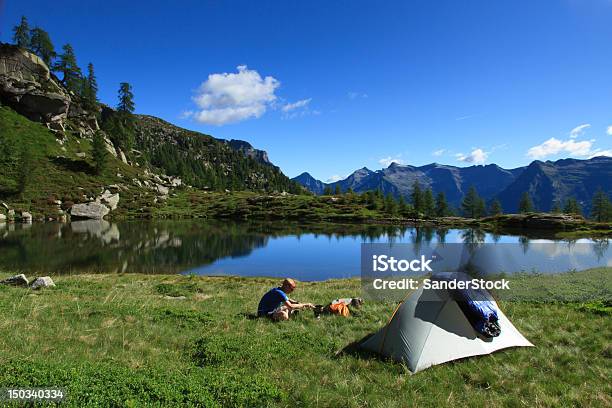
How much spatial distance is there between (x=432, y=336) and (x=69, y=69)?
642ft

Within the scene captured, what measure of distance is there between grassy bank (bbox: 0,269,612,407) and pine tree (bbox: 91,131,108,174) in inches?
5124

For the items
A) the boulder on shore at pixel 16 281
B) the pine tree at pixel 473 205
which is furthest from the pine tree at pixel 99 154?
the pine tree at pixel 473 205

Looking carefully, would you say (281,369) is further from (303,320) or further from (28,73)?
(28,73)

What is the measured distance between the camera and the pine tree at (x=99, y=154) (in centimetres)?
12938

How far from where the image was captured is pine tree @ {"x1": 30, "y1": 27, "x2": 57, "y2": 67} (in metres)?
154

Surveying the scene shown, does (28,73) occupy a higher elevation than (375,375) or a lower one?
higher

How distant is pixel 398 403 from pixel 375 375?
1.53 metres

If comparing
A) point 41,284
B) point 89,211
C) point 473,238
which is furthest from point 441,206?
point 41,284

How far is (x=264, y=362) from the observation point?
35.3 feet

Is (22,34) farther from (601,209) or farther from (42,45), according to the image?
(601,209)

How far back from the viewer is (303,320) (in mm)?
15516

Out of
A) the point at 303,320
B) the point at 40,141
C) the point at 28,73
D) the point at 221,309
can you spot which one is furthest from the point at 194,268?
the point at 28,73

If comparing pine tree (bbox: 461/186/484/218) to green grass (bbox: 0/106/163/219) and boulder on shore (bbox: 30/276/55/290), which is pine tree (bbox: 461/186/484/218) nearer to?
green grass (bbox: 0/106/163/219)

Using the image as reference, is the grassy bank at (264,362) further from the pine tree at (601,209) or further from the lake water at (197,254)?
the pine tree at (601,209)
